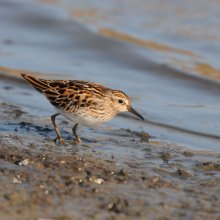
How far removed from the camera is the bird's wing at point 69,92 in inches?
283

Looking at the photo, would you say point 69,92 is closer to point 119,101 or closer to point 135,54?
point 119,101

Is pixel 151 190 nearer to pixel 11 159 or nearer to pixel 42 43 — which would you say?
pixel 11 159

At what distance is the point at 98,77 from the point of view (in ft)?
37.8

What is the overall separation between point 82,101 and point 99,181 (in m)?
2.15

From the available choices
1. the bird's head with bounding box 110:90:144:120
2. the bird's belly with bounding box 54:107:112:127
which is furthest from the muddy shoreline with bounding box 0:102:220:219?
the bird's head with bounding box 110:90:144:120

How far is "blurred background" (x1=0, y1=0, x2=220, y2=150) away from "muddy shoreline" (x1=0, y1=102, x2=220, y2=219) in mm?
1451

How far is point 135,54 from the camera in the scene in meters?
13.6

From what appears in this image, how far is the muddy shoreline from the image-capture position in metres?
4.66

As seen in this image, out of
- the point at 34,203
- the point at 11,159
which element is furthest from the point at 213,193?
the point at 11,159

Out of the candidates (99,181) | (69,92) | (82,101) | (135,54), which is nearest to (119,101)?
(82,101)

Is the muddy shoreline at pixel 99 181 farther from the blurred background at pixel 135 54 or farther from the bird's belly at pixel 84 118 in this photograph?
the blurred background at pixel 135 54

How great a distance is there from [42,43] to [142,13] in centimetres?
515

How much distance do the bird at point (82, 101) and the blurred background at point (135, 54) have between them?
105cm

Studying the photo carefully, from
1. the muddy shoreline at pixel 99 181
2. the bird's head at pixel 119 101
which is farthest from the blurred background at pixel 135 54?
the muddy shoreline at pixel 99 181
